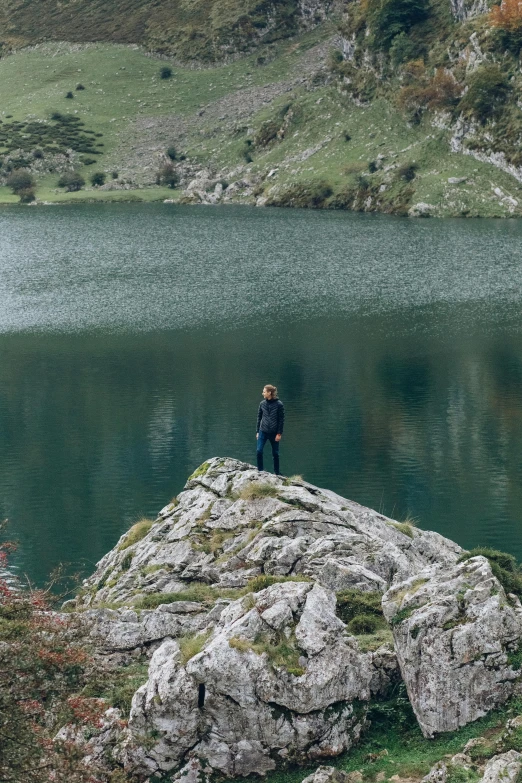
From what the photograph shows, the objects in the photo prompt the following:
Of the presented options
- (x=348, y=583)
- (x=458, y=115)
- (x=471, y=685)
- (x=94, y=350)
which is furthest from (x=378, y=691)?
(x=458, y=115)

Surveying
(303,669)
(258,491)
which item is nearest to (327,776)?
(303,669)

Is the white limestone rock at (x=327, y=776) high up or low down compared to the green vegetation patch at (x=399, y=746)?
→ up

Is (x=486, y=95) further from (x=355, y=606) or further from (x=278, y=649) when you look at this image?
(x=278, y=649)

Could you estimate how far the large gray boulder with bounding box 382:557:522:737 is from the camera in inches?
819

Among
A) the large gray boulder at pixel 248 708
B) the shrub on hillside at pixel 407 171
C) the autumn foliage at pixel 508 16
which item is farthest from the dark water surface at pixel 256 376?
the autumn foliage at pixel 508 16

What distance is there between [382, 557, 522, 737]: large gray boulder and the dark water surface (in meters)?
24.2

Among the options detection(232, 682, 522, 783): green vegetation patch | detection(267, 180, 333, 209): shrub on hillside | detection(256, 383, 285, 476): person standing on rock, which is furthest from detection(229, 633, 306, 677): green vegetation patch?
detection(267, 180, 333, 209): shrub on hillside

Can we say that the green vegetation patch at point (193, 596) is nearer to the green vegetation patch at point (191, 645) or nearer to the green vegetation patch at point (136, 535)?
the green vegetation patch at point (191, 645)

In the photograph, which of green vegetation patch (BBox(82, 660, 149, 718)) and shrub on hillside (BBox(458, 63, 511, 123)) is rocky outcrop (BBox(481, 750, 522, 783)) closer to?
green vegetation patch (BBox(82, 660, 149, 718))

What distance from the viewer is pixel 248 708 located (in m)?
20.8

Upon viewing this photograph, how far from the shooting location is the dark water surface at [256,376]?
5222 centimetres

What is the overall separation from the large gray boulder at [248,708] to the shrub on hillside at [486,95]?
183m

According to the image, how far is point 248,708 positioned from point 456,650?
15.4 ft

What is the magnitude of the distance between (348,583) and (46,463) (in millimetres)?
34228
